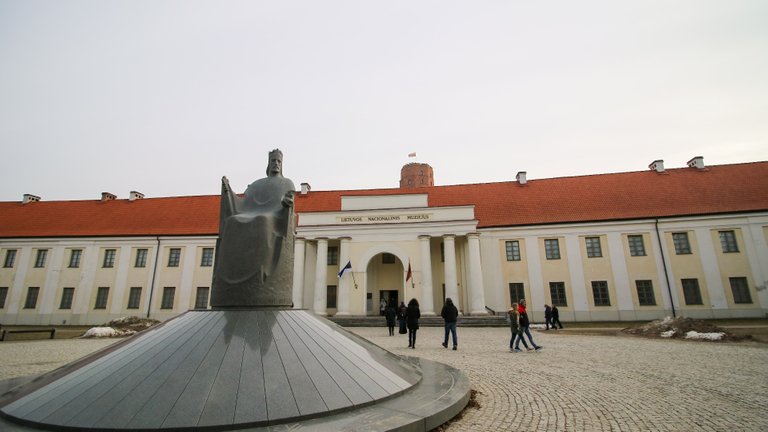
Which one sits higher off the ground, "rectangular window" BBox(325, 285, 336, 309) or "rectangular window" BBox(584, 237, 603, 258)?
"rectangular window" BBox(584, 237, 603, 258)

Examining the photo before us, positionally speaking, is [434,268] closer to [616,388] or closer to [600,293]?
[600,293]

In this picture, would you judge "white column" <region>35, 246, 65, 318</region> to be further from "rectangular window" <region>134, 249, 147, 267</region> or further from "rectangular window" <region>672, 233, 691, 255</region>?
"rectangular window" <region>672, 233, 691, 255</region>

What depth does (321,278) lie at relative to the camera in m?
27.4

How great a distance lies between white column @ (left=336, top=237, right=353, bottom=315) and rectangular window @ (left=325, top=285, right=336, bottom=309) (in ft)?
5.11

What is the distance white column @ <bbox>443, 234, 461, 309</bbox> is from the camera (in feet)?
Answer: 80.3

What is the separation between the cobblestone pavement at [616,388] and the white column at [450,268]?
40.5ft

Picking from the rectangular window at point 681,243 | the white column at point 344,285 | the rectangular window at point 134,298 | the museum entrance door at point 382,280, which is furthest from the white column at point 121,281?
the rectangular window at point 681,243

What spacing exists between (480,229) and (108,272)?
3133cm

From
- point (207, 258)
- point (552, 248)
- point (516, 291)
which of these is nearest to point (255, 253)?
point (516, 291)

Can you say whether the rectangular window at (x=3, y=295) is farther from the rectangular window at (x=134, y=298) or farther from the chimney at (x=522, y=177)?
the chimney at (x=522, y=177)

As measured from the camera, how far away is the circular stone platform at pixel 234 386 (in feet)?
12.3

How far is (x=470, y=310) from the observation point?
25219mm

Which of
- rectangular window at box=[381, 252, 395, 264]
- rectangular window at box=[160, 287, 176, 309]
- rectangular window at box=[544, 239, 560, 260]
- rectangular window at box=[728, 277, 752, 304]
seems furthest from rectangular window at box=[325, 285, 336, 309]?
rectangular window at box=[728, 277, 752, 304]

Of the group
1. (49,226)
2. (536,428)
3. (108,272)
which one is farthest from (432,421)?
(49,226)
